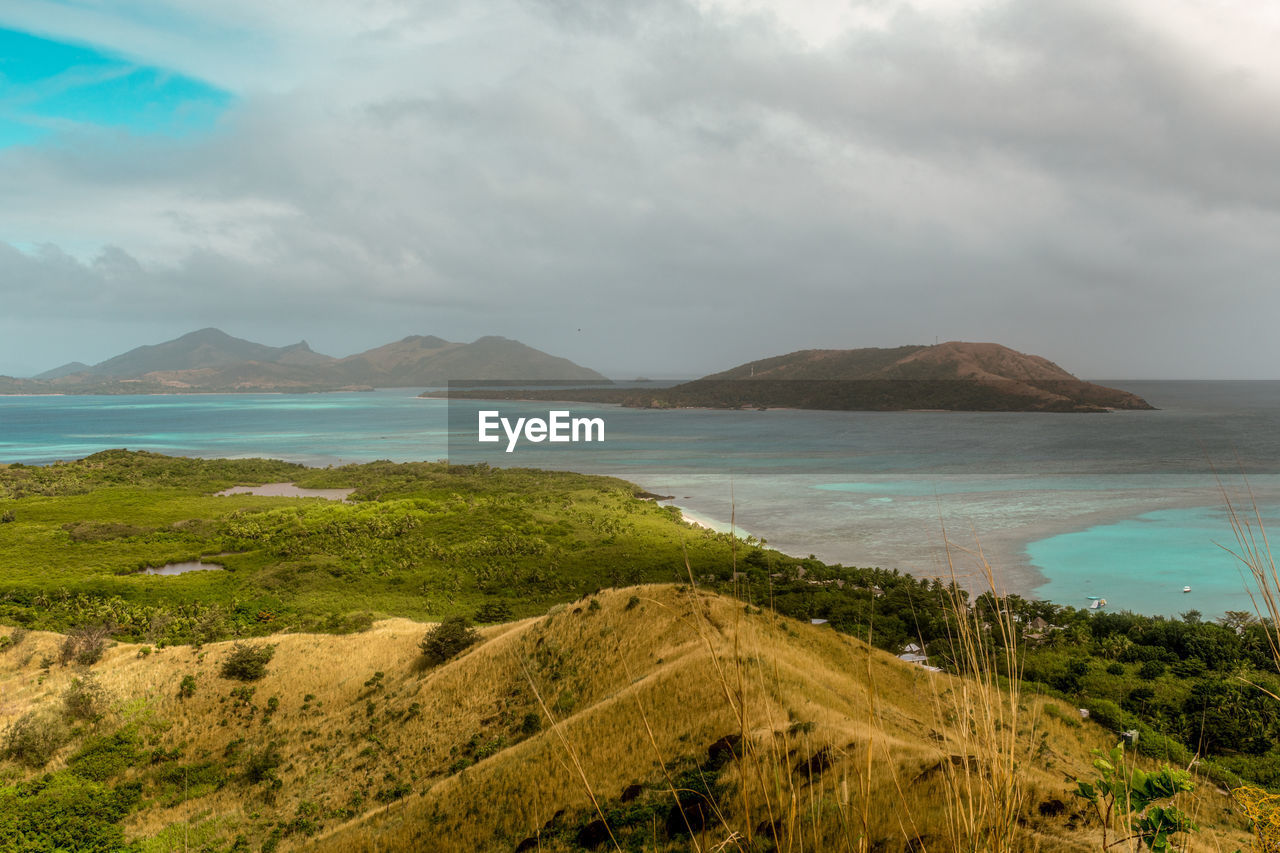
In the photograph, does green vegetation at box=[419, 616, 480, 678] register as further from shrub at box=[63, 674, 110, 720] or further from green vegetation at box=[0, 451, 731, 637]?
shrub at box=[63, 674, 110, 720]

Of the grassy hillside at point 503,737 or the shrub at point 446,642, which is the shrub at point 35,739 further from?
the shrub at point 446,642

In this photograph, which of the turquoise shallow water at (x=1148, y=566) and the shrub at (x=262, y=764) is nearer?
the shrub at (x=262, y=764)

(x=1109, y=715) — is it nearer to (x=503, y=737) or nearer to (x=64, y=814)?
(x=503, y=737)

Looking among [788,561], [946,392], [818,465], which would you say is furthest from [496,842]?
[946,392]

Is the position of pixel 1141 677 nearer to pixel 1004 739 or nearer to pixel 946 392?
pixel 1004 739

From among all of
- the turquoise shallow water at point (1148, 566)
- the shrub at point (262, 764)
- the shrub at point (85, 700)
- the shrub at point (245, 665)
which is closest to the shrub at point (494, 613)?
the shrub at point (245, 665)

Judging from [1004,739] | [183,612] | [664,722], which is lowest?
[183,612]
